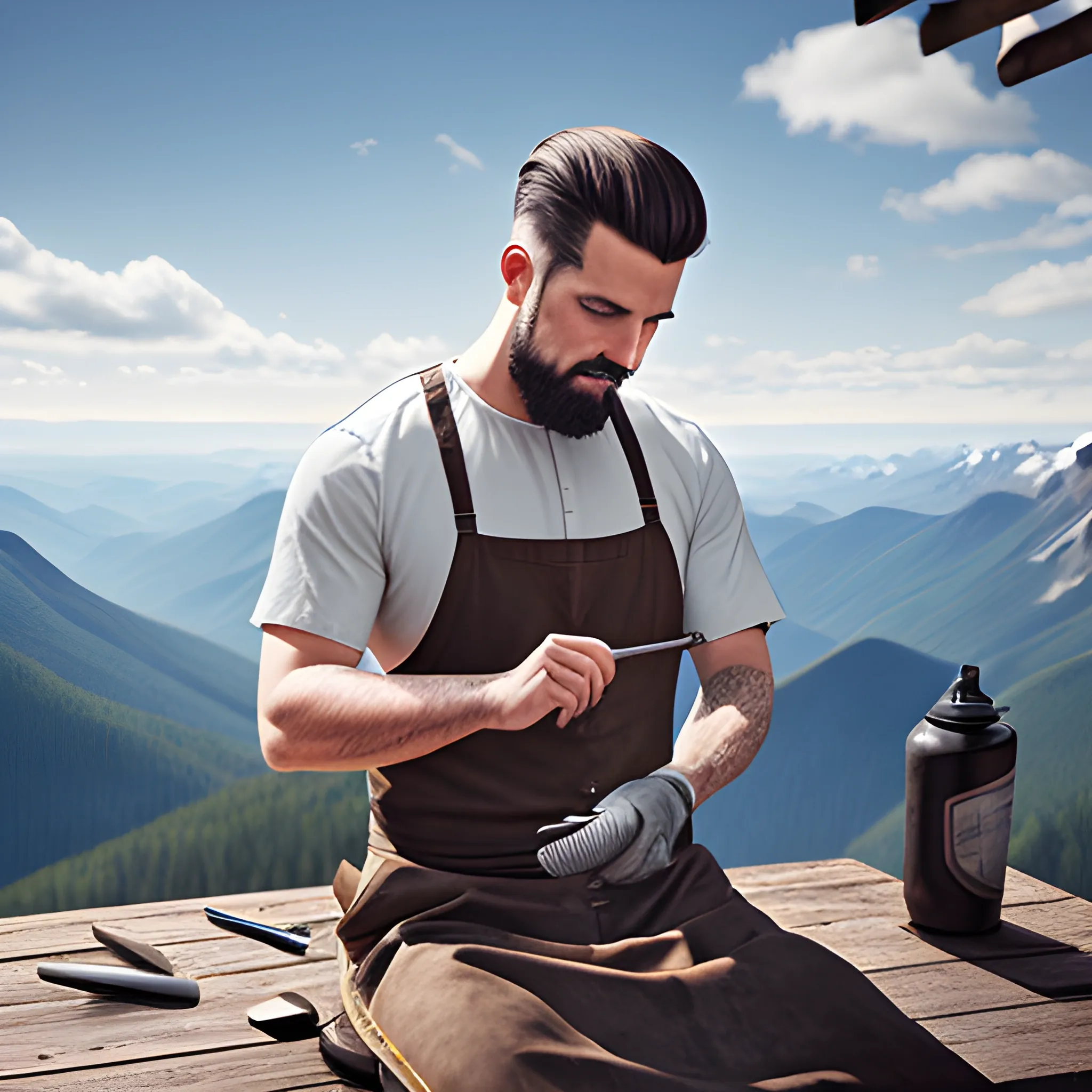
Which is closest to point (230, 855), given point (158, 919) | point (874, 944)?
point (158, 919)

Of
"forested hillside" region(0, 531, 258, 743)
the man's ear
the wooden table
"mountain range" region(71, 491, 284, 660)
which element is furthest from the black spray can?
"mountain range" region(71, 491, 284, 660)

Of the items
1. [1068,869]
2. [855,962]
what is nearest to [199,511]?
[855,962]

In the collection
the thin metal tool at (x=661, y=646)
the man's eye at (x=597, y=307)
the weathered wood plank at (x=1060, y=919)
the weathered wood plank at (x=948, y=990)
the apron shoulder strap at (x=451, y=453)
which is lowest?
the weathered wood plank at (x=948, y=990)

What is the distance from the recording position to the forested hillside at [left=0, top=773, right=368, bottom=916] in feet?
8.25

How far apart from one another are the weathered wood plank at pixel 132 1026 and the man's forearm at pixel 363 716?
0.46 metres

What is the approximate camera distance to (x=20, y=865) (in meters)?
2.58

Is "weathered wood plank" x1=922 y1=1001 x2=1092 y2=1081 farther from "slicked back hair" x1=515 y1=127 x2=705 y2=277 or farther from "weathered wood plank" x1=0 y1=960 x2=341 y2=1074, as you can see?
"slicked back hair" x1=515 y1=127 x2=705 y2=277

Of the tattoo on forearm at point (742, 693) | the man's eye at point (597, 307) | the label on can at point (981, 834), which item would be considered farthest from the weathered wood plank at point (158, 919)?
the man's eye at point (597, 307)

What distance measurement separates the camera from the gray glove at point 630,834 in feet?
4.20

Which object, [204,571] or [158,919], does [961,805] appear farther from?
[204,571]

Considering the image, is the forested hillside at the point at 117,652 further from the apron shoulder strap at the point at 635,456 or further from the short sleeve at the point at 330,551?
the apron shoulder strap at the point at 635,456

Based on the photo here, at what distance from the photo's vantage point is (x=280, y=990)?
1.60 m

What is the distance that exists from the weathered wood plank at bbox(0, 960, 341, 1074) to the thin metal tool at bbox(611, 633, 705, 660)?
27.0 inches

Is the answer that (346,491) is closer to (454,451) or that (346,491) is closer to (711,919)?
(454,451)
